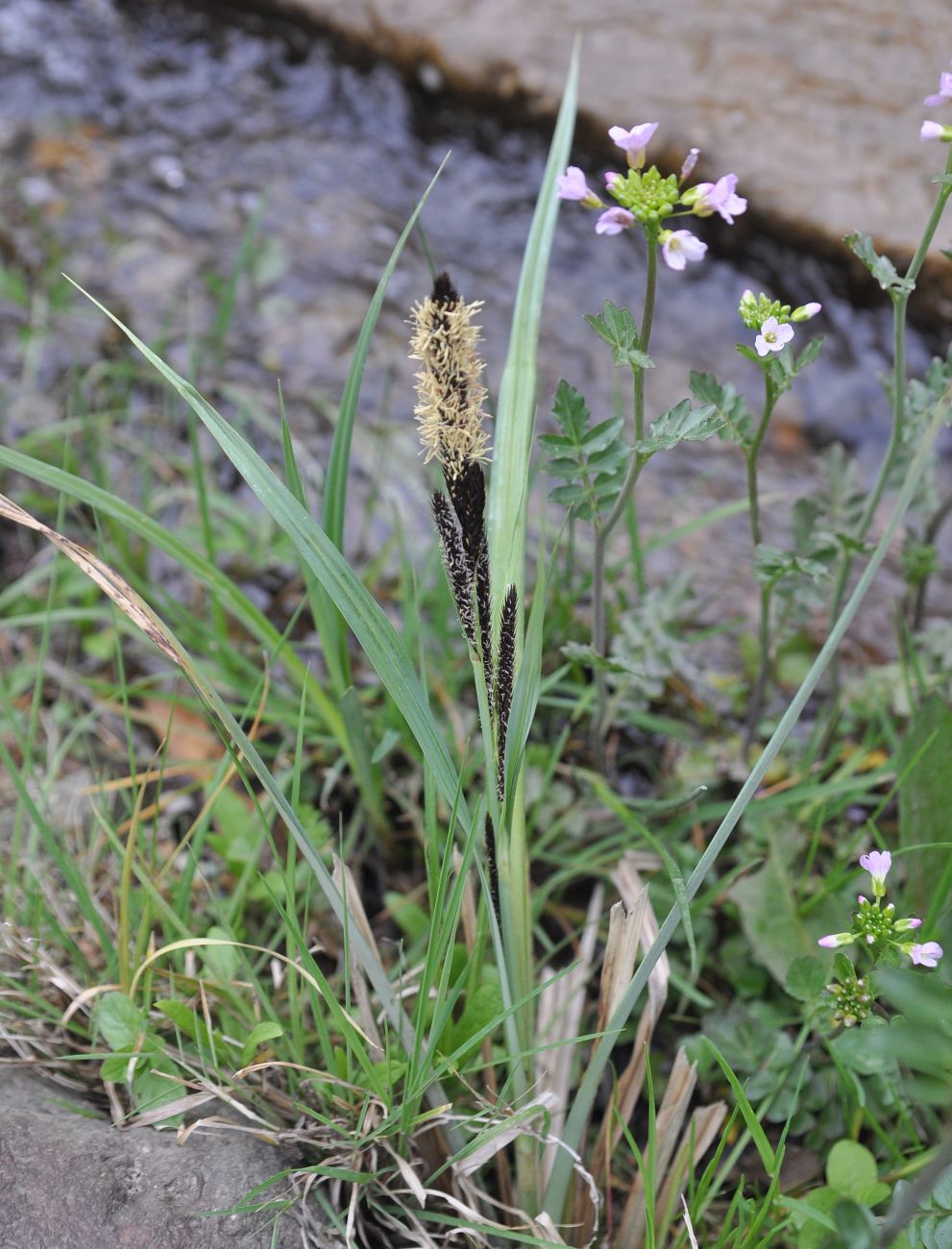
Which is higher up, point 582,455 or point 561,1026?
point 582,455

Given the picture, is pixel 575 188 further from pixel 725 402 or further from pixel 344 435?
pixel 344 435

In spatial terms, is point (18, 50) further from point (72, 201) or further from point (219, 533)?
point (219, 533)

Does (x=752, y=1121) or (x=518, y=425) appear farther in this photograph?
(x=518, y=425)

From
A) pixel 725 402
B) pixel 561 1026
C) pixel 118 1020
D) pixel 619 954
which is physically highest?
pixel 725 402

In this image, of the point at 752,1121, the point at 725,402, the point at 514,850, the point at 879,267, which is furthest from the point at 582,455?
the point at 752,1121

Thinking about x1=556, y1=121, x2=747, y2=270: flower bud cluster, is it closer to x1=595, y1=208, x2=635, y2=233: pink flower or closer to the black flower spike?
x1=595, y1=208, x2=635, y2=233: pink flower

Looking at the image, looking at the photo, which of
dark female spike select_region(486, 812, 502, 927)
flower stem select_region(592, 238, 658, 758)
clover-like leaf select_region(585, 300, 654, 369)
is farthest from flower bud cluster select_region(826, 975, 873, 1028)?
clover-like leaf select_region(585, 300, 654, 369)
